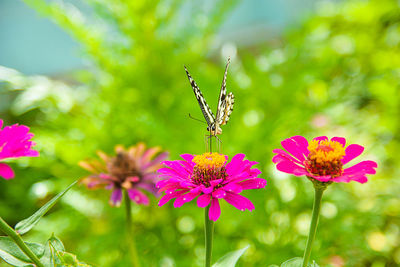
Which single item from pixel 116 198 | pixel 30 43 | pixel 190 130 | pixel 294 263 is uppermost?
pixel 30 43

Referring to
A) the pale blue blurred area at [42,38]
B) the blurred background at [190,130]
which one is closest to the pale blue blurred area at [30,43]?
the pale blue blurred area at [42,38]

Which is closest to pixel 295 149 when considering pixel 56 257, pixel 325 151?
pixel 325 151

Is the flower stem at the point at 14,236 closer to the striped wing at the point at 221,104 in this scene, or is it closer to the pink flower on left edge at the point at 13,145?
the pink flower on left edge at the point at 13,145

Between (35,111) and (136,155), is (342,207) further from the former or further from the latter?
(35,111)

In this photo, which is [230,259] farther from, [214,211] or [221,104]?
[221,104]

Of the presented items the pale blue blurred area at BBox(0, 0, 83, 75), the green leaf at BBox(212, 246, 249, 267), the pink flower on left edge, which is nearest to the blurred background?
the green leaf at BBox(212, 246, 249, 267)

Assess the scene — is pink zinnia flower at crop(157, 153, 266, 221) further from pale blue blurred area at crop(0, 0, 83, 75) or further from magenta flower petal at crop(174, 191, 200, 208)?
pale blue blurred area at crop(0, 0, 83, 75)

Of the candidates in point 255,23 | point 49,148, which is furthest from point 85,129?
point 255,23
